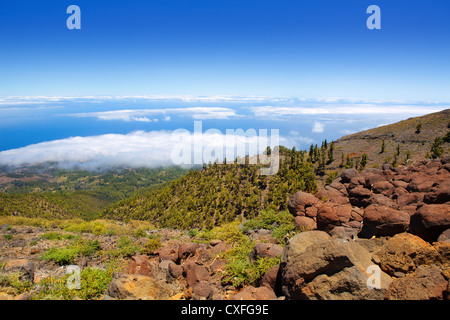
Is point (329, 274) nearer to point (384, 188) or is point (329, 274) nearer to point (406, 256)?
point (406, 256)

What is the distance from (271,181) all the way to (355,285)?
146ft

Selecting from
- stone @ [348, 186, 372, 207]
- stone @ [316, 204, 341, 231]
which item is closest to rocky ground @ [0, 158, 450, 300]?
stone @ [316, 204, 341, 231]

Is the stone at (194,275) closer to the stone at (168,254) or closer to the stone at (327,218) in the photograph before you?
the stone at (168,254)

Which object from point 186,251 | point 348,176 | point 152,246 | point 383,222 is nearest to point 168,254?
point 186,251

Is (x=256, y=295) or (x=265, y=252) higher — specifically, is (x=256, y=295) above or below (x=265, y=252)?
above

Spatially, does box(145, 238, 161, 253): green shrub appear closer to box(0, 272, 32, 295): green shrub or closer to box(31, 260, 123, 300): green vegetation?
box(31, 260, 123, 300): green vegetation

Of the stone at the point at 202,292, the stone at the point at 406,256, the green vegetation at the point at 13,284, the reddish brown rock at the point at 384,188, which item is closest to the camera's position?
the stone at the point at 406,256

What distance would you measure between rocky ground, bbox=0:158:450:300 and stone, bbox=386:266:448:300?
0.8 inches

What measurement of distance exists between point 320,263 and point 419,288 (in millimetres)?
2215

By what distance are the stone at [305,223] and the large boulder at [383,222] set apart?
332cm

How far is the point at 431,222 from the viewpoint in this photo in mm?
8250

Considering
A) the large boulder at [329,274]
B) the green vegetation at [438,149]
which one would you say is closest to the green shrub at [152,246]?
the large boulder at [329,274]

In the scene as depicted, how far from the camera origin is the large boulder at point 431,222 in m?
8.12
